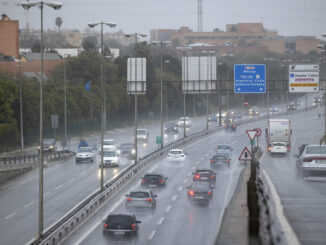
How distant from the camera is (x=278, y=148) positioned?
7081 centimetres

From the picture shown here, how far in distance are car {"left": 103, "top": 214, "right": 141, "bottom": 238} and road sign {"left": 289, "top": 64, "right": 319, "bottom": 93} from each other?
2360 centimetres

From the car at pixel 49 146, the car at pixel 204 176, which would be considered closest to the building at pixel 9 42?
the car at pixel 49 146

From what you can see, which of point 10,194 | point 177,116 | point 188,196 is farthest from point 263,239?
point 177,116

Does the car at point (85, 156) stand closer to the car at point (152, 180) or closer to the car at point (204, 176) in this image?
the car at point (204, 176)

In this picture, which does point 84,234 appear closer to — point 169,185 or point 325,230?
point 325,230

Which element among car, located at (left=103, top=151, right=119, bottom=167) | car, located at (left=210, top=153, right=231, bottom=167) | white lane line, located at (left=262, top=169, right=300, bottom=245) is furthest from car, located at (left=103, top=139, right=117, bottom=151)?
white lane line, located at (left=262, top=169, right=300, bottom=245)

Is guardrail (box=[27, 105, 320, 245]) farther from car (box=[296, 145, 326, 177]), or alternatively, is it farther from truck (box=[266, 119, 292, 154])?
truck (box=[266, 119, 292, 154])

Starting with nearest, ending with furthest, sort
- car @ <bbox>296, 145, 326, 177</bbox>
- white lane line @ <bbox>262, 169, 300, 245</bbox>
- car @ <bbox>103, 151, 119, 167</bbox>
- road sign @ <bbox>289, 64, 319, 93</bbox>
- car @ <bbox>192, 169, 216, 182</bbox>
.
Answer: white lane line @ <bbox>262, 169, 300, 245</bbox> → car @ <bbox>296, 145, 326, 177</bbox> → road sign @ <bbox>289, 64, 319, 93</bbox> → car @ <bbox>192, 169, 216, 182</bbox> → car @ <bbox>103, 151, 119, 167</bbox>

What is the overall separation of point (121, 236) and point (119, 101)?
90.1 metres

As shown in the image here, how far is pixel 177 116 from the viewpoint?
14338 cm

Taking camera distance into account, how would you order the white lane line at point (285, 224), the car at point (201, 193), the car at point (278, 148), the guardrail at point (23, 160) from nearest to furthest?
the white lane line at point (285, 224) < the car at point (201, 193) < the guardrail at point (23, 160) < the car at point (278, 148)

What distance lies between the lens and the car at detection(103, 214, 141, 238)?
2866 cm

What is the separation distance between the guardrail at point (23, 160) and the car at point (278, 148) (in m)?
21.9

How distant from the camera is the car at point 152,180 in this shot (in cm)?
4767
